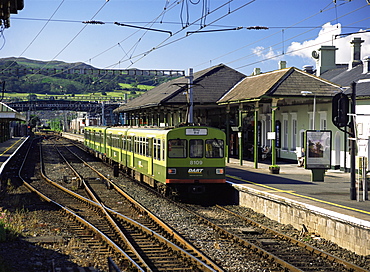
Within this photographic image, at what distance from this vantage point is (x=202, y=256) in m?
10.1

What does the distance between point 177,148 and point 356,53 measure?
19.0 m

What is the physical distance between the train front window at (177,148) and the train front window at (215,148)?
2.77 ft

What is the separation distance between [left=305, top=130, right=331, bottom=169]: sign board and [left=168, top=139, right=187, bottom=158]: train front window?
4.45 m

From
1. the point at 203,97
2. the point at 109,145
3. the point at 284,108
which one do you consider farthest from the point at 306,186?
the point at 203,97

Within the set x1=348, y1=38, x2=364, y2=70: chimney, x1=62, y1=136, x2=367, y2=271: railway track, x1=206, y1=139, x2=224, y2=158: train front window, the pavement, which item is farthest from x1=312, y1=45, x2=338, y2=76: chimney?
x1=62, y1=136, x2=367, y2=271: railway track

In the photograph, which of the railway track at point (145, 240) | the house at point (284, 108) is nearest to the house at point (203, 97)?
the house at point (284, 108)

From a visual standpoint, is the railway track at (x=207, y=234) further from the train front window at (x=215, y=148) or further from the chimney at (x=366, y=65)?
the chimney at (x=366, y=65)

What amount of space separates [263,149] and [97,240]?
73.0 ft

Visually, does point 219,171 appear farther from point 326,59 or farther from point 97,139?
point 97,139

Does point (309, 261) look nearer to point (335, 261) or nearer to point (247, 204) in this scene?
point (335, 261)

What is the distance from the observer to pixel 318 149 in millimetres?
18734

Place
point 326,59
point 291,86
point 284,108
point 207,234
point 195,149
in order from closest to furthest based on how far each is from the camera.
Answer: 1. point 207,234
2. point 195,149
3. point 291,86
4. point 284,108
5. point 326,59

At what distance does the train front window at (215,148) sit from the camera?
17953 mm

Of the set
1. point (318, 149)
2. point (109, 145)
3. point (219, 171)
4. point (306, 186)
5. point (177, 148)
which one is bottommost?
point (306, 186)
